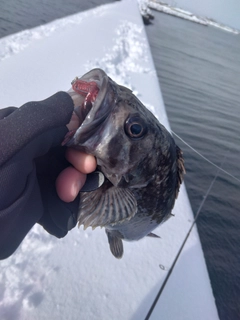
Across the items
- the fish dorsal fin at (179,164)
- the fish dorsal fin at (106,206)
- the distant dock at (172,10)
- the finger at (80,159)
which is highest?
the finger at (80,159)

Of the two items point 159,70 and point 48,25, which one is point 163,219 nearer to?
point 48,25

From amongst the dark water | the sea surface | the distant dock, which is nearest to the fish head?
the sea surface

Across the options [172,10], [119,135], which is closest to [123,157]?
[119,135]

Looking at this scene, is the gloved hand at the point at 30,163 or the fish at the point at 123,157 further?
the fish at the point at 123,157

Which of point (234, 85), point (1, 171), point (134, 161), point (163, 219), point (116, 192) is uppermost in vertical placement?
point (1, 171)

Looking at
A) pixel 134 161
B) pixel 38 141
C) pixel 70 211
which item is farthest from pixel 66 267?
pixel 38 141

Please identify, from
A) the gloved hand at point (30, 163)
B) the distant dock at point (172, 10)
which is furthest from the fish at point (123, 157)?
the distant dock at point (172, 10)

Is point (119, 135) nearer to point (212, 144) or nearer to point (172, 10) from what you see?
point (212, 144)

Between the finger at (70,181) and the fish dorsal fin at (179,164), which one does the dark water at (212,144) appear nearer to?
the fish dorsal fin at (179,164)
